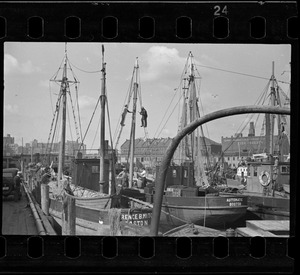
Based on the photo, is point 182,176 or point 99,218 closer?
point 99,218

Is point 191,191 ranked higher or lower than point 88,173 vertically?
lower

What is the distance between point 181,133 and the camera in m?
4.59

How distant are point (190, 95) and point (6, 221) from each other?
2674mm

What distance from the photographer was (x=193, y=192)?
707cm

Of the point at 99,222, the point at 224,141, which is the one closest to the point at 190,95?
the point at 224,141

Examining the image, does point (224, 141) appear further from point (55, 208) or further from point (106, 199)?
point (55, 208)

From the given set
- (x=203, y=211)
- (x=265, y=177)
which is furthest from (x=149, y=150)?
(x=265, y=177)

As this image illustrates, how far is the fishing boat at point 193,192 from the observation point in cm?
485
